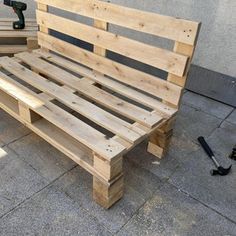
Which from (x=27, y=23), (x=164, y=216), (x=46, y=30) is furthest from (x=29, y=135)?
(x=27, y=23)

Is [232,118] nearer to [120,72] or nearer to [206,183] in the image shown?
[206,183]

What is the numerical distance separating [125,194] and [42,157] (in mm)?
784

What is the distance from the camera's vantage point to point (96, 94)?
244cm

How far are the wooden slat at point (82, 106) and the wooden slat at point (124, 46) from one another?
52 cm

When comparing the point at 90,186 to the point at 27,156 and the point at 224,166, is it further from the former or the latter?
the point at 224,166

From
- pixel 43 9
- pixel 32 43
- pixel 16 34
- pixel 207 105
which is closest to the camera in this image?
pixel 43 9

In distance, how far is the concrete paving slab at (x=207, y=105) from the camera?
10.7ft

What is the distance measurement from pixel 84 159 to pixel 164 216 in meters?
0.68

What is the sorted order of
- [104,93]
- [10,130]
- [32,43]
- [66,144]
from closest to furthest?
[66,144]
[104,93]
[10,130]
[32,43]

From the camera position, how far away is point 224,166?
2.52 meters

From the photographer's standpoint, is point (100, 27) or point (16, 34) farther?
point (16, 34)

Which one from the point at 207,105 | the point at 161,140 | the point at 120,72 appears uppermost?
the point at 120,72

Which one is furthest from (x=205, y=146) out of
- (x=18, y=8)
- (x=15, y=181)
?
(x=18, y=8)

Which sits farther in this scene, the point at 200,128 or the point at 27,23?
the point at 27,23
